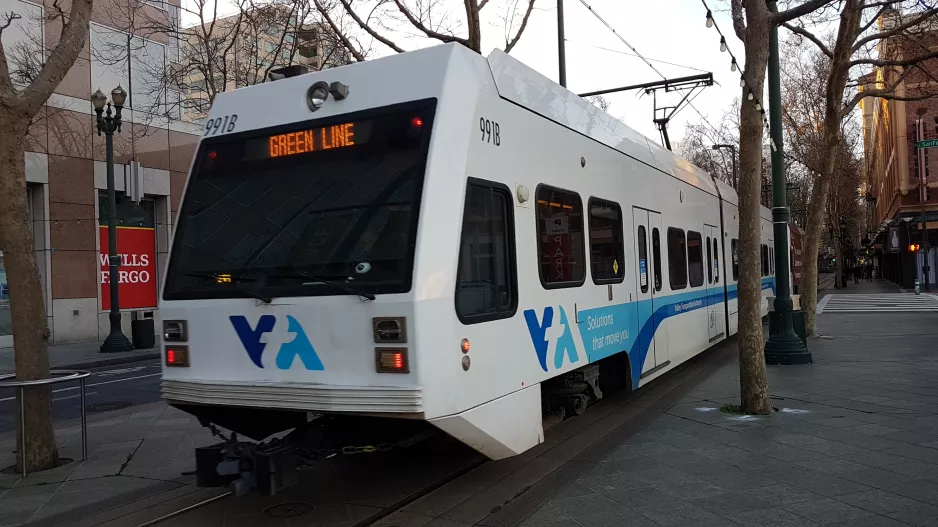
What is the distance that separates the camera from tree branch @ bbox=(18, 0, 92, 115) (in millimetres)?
6684

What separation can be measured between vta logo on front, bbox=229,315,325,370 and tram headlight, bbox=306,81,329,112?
Answer: 1.55m

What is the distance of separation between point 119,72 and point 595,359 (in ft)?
69.6

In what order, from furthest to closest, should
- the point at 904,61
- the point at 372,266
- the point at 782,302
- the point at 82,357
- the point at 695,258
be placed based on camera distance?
the point at 82,357 → the point at 904,61 → the point at 782,302 → the point at 695,258 → the point at 372,266

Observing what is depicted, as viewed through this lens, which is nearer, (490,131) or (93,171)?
(490,131)

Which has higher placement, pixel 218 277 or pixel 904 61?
pixel 904 61

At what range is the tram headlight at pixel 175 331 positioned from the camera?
521cm

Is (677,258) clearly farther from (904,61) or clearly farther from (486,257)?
(904,61)

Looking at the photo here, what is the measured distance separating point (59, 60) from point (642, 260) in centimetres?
637

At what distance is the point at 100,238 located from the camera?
22516 millimetres

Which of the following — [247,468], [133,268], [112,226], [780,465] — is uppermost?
[112,226]

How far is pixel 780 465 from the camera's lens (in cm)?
607

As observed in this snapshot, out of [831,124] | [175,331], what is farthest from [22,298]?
[831,124]

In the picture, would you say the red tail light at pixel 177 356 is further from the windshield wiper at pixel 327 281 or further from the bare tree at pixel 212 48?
the bare tree at pixel 212 48

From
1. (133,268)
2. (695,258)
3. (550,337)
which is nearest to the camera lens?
(550,337)
